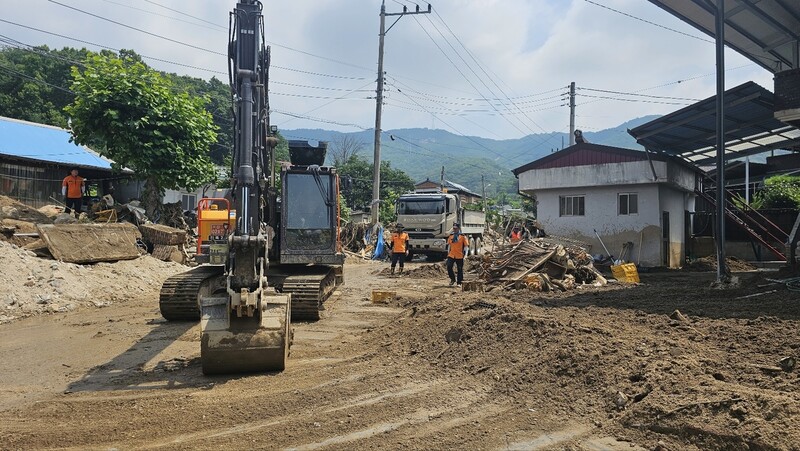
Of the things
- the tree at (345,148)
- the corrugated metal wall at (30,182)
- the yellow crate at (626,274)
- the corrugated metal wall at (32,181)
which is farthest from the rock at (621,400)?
the tree at (345,148)

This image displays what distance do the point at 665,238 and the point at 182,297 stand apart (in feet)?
55.6

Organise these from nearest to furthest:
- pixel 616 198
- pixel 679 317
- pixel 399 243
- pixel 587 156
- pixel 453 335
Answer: pixel 453 335 → pixel 679 317 → pixel 399 243 → pixel 616 198 → pixel 587 156

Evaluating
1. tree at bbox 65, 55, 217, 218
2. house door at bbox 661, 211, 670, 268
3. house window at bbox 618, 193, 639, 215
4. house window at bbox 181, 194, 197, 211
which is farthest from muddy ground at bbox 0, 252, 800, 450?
house window at bbox 181, 194, 197, 211

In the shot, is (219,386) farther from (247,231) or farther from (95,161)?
(95,161)

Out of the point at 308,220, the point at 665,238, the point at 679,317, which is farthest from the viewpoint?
the point at 665,238

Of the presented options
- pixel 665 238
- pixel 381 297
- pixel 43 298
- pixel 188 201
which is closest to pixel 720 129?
pixel 665 238

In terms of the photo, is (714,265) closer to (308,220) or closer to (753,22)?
(753,22)

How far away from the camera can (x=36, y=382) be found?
6.27 meters

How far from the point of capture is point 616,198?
66.0 feet

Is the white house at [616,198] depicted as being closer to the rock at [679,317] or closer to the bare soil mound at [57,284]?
the rock at [679,317]

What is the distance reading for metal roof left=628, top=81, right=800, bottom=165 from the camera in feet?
48.9

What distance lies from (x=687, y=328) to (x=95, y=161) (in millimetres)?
24066

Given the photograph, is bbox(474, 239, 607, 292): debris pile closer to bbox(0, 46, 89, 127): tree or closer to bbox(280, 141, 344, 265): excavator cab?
bbox(280, 141, 344, 265): excavator cab

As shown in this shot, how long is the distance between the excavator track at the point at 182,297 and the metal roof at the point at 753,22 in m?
13.0
